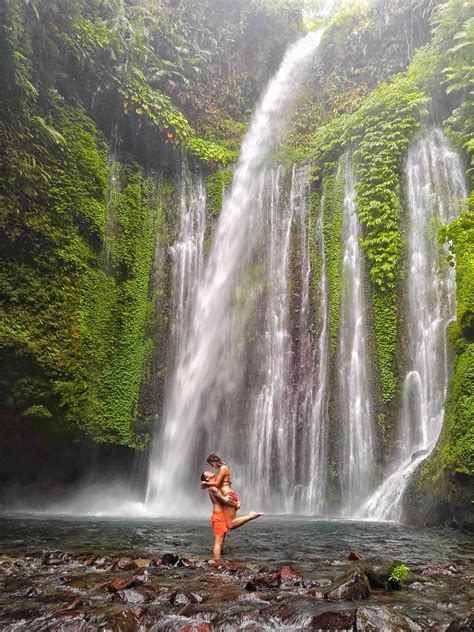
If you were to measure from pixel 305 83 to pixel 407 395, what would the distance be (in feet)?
53.0

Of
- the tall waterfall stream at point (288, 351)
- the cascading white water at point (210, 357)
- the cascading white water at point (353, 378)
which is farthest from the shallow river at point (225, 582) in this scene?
the cascading white water at point (210, 357)

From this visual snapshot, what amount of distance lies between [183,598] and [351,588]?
134cm

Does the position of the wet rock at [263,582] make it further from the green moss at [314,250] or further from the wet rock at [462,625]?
the green moss at [314,250]

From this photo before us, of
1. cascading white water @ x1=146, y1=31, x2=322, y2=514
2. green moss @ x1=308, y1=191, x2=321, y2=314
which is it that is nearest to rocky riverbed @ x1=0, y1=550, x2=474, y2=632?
cascading white water @ x1=146, y1=31, x2=322, y2=514

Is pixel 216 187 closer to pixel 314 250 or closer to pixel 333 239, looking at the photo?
pixel 314 250

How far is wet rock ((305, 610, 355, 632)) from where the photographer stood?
3111 mm

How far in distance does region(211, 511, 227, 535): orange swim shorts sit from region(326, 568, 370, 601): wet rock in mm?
2136

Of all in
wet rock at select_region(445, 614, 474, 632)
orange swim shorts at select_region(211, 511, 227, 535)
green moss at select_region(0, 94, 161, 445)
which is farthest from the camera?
green moss at select_region(0, 94, 161, 445)

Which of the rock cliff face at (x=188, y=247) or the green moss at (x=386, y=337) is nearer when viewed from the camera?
the rock cliff face at (x=188, y=247)

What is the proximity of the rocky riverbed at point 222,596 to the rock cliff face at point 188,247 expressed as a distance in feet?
14.2

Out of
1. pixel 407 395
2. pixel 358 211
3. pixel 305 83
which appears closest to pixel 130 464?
pixel 407 395

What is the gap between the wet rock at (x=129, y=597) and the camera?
3.74m

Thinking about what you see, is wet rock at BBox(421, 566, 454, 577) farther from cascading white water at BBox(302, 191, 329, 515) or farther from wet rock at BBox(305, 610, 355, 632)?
cascading white water at BBox(302, 191, 329, 515)

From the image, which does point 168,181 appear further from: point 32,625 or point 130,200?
point 32,625
